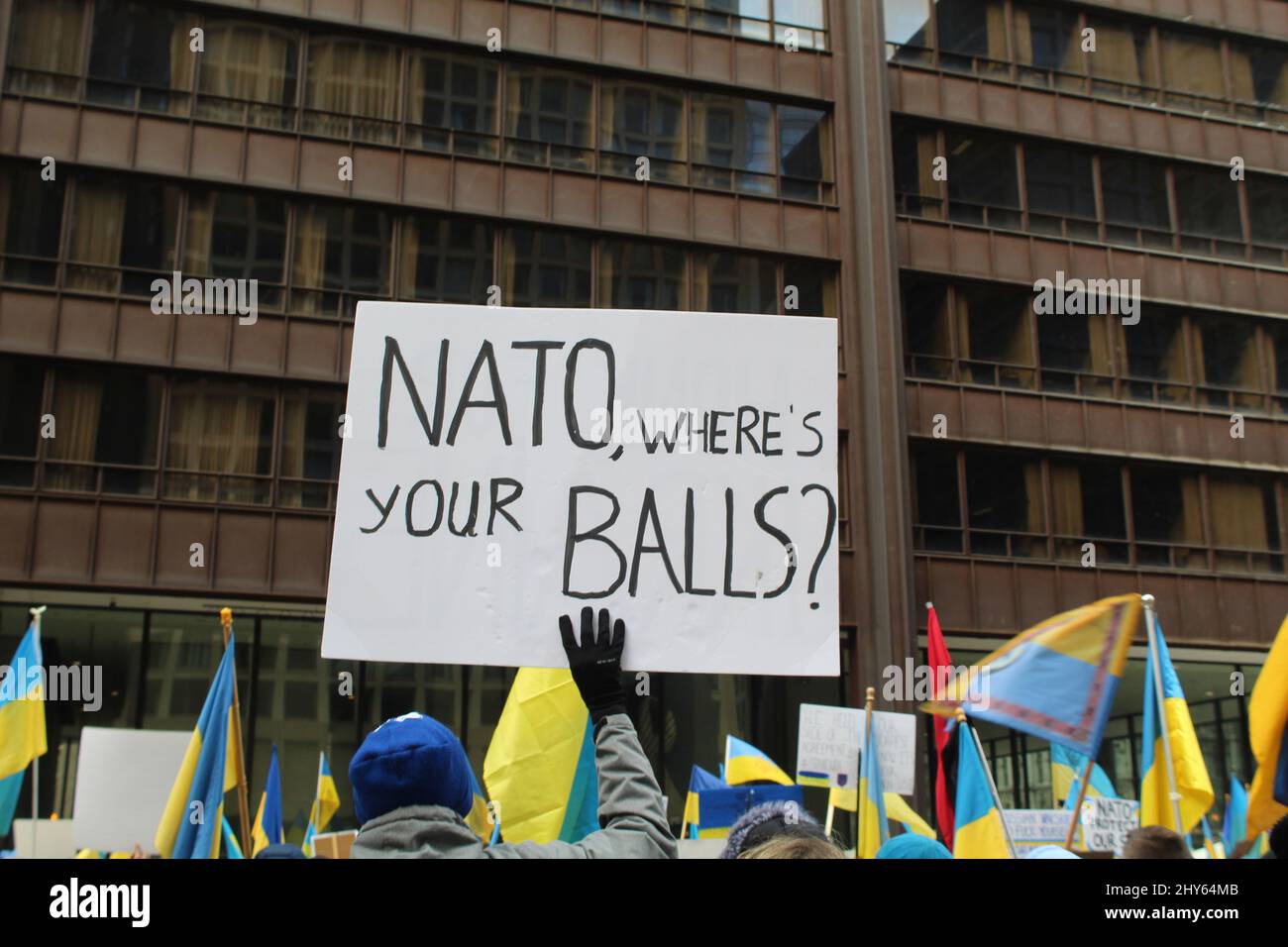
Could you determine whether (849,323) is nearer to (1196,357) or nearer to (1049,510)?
(1049,510)

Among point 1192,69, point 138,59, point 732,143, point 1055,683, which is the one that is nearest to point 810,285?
point 732,143

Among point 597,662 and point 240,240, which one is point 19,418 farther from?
point 597,662

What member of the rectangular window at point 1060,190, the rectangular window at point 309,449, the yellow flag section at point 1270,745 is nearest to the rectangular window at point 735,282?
the rectangular window at point 1060,190

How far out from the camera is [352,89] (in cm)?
2202

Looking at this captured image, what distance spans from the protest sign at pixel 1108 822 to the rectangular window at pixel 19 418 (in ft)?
48.5

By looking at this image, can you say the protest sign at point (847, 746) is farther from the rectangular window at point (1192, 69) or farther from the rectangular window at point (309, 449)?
the rectangular window at point (1192, 69)

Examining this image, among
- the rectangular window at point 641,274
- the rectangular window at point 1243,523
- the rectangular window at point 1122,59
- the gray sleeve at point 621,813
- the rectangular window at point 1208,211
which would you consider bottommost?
the gray sleeve at point 621,813

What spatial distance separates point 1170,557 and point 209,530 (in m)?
16.2

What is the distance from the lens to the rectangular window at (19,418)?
19.3 m

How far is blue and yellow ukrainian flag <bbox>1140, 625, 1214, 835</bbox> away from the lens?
26.0 feet

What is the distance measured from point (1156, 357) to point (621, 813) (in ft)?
80.6

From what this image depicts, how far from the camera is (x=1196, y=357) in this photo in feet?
83.4
